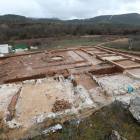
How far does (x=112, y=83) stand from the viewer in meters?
7.78

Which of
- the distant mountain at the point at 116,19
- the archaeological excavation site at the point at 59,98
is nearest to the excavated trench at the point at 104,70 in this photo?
the archaeological excavation site at the point at 59,98

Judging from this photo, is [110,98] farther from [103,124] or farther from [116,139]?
[116,139]

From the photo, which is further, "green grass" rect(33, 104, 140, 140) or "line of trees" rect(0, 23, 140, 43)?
"line of trees" rect(0, 23, 140, 43)

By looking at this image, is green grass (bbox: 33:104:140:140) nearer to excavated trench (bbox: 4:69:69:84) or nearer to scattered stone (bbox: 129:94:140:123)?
scattered stone (bbox: 129:94:140:123)

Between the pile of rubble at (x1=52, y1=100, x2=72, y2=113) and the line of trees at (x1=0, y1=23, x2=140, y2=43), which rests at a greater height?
the line of trees at (x1=0, y1=23, x2=140, y2=43)

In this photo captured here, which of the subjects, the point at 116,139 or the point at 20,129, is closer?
the point at 116,139

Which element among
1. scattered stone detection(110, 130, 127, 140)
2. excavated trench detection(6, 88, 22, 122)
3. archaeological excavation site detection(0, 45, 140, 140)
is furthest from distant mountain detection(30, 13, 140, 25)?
scattered stone detection(110, 130, 127, 140)

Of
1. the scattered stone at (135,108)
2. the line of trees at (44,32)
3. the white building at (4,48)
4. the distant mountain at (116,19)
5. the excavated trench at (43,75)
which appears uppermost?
the distant mountain at (116,19)

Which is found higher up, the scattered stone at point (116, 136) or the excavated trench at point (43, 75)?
the scattered stone at point (116, 136)

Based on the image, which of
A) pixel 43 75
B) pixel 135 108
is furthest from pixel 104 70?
pixel 135 108

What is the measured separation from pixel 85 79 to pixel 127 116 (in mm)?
4960

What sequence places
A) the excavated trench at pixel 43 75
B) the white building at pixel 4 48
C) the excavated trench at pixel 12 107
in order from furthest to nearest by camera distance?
the white building at pixel 4 48
the excavated trench at pixel 43 75
the excavated trench at pixel 12 107

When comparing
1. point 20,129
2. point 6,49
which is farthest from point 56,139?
point 6,49

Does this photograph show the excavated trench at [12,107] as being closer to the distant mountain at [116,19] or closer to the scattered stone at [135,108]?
the scattered stone at [135,108]
